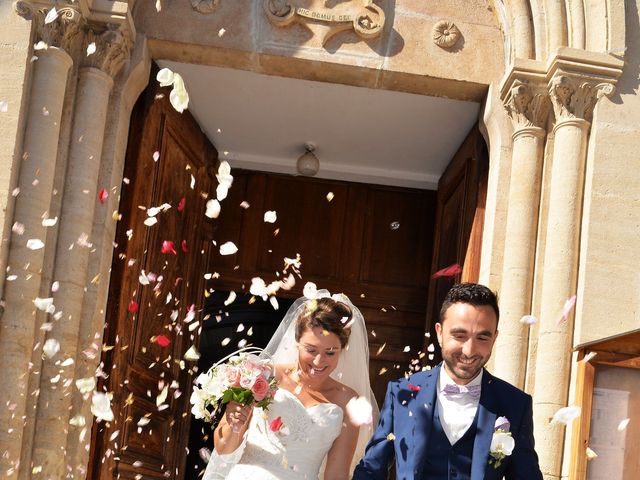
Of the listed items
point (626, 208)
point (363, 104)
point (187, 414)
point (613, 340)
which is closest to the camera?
point (613, 340)

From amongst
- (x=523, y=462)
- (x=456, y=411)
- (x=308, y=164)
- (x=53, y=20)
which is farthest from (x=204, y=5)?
(x=523, y=462)

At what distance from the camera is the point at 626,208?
7.06 metres

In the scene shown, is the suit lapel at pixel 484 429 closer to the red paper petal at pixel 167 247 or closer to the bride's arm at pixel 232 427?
the bride's arm at pixel 232 427

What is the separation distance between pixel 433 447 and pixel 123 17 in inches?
159

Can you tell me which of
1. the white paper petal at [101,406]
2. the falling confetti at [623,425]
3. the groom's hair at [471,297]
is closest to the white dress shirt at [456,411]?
the groom's hair at [471,297]

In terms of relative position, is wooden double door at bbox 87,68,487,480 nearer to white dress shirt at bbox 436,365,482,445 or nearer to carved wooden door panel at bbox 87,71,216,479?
carved wooden door panel at bbox 87,71,216,479

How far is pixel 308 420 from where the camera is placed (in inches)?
217

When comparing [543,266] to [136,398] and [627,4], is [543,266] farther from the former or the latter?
[136,398]

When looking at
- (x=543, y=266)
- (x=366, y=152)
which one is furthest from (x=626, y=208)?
(x=366, y=152)

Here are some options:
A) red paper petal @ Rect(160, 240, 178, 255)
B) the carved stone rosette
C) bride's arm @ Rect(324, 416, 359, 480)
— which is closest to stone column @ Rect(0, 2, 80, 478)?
red paper petal @ Rect(160, 240, 178, 255)

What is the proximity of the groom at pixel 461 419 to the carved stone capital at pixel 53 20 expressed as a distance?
12.1ft

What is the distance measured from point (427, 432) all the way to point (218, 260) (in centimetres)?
622

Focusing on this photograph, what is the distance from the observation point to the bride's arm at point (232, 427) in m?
5.02

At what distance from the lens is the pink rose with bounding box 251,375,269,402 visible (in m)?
4.95
